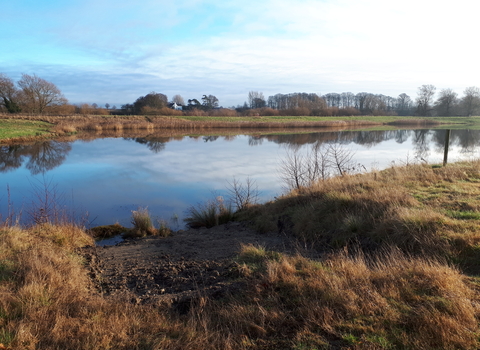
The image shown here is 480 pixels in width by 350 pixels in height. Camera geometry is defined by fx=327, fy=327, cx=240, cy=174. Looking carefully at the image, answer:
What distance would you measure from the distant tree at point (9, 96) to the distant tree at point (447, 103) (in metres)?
81.0

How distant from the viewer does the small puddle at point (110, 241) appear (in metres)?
8.21

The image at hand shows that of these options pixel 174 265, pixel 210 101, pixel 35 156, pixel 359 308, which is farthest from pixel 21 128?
pixel 210 101

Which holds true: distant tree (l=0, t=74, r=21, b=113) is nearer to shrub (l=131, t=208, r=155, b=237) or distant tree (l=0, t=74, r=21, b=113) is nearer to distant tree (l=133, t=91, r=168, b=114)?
distant tree (l=133, t=91, r=168, b=114)

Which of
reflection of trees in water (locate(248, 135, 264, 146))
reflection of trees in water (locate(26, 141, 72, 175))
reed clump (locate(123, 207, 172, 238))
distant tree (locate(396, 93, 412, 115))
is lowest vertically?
reed clump (locate(123, 207, 172, 238))

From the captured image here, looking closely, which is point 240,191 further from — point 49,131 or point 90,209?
point 49,131

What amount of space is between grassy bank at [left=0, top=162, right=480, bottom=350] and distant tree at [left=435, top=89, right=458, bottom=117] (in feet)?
257

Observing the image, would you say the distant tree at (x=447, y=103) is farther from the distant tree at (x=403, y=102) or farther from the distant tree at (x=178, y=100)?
the distant tree at (x=178, y=100)

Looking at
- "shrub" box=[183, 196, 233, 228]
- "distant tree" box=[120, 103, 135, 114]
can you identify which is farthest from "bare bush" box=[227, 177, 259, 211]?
"distant tree" box=[120, 103, 135, 114]

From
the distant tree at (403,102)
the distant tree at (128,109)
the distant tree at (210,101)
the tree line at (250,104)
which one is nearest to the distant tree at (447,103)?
the tree line at (250,104)

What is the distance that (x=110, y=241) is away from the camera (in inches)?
335

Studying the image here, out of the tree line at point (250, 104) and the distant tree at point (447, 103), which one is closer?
the tree line at point (250, 104)

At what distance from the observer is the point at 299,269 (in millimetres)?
4902

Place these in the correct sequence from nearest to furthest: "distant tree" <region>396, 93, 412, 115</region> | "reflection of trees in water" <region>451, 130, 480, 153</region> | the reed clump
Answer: the reed clump < "reflection of trees in water" <region>451, 130, 480, 153</region> < "distant tree" <region>396, 93, 412, 115</region>

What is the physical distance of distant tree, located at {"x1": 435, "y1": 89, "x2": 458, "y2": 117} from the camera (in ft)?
234
